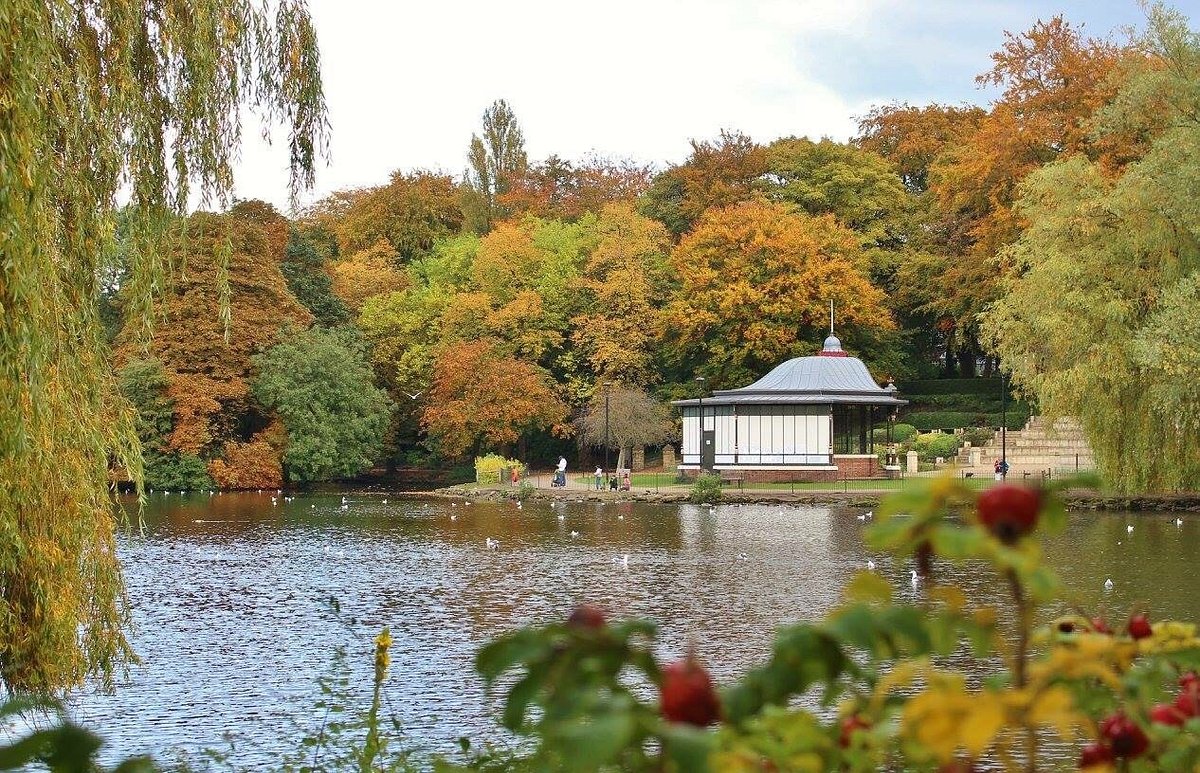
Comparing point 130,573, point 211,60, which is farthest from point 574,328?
point 211,60

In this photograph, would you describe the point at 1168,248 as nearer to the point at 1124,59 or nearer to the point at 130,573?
the point at 1124,59

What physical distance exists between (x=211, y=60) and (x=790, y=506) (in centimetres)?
3009

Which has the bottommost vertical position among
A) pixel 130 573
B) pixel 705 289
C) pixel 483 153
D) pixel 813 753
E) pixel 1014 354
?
pixel 130 573

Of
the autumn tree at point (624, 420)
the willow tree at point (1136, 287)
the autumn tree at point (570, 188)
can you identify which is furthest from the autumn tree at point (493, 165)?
the willow tree at point (1136, 287)

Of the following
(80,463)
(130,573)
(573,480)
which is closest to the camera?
(80,463)

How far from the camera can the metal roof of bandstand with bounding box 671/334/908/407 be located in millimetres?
43156

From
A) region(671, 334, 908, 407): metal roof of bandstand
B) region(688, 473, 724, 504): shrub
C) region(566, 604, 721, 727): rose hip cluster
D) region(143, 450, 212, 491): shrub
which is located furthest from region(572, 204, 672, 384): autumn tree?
region(566, 604, 721, 727): rose hip cluster

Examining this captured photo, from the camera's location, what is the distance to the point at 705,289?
4869cm

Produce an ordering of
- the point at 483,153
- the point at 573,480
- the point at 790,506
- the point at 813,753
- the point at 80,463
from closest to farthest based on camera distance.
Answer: the point at 813,753, the point at 80,463, the point at 790,506, the point at 573,480, the point at 483,153

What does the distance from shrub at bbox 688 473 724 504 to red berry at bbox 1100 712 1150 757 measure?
36.5m

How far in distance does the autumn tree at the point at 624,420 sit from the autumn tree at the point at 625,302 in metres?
1.25

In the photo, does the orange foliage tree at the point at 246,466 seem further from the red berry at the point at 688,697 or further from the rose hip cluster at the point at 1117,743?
the red berry at the point at 688,697

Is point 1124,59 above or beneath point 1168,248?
above

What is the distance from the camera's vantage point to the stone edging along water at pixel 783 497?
31891 mm
